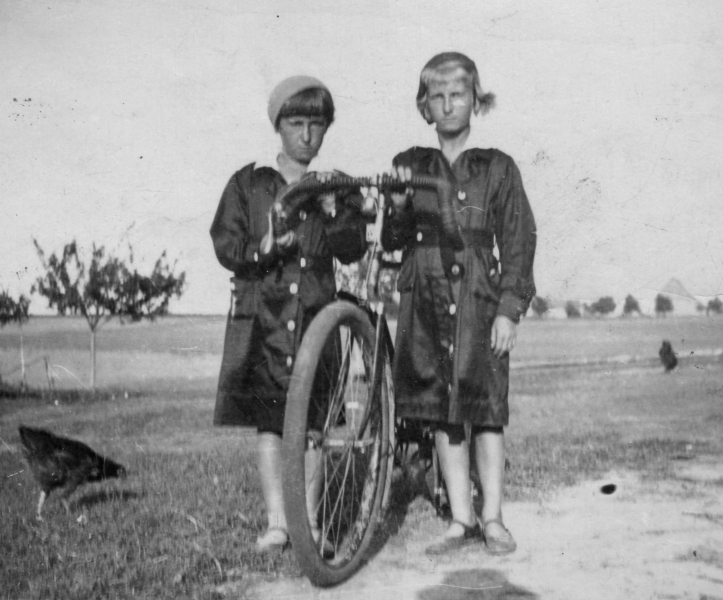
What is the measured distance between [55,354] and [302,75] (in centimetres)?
161

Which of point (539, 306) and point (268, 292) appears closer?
point (268, 292)

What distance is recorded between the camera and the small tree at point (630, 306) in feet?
10.3

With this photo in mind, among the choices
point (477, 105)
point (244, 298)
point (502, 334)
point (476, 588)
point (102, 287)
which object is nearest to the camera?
point (476, 588)

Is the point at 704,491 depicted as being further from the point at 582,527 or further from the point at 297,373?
the point at 297,373

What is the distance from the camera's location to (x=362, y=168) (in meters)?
2.85

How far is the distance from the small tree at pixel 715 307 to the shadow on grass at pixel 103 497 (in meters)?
2.60

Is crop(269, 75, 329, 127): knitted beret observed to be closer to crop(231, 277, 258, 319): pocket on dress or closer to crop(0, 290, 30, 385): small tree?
crop(231, 277, 258, 319): pocket on dress

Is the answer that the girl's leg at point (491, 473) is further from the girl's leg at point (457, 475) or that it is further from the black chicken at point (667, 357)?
the black chicken at point (667, 357)

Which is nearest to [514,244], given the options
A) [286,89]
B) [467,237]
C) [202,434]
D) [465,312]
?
[467,237]

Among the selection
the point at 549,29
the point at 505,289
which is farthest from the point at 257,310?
the point at 549,29

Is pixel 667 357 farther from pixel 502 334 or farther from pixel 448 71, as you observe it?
pixel 448 71

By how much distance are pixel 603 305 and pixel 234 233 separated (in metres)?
1.69

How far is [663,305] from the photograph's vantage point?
3.16m

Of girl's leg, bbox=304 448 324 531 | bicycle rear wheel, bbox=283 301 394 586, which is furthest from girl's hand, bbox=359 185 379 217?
girl's leg, bbox=304 448 324 531
